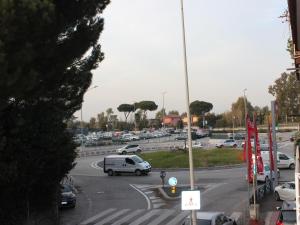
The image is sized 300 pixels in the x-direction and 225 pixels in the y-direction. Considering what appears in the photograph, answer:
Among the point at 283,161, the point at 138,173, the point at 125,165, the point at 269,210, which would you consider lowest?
the point at 269,210

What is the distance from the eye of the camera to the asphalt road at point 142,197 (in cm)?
3101

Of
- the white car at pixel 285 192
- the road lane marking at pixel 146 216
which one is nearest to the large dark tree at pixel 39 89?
the road lane marking at pixel 146 216

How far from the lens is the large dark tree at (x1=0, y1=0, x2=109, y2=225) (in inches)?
677

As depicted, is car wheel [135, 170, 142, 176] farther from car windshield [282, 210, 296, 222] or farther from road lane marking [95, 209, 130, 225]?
car windshield [282, 210, 296, 222]

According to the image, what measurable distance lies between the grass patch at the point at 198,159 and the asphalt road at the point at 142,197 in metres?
3.23

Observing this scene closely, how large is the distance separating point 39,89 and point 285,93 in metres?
57.9

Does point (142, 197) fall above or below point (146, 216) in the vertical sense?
above

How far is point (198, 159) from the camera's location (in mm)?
59344

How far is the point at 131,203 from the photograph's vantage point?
35.8 m

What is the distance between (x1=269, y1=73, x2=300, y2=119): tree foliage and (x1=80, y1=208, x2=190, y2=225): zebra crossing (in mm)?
38717

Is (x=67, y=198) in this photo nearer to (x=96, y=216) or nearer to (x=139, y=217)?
(x=96, y=216)

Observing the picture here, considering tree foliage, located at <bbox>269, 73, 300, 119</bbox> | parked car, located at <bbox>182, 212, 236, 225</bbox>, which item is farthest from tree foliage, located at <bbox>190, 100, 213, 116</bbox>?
parked car, located at <bbox>182, 212, 236, 225</bbox>

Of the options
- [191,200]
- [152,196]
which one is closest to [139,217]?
[152,196]

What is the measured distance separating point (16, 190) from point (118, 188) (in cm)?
2000
